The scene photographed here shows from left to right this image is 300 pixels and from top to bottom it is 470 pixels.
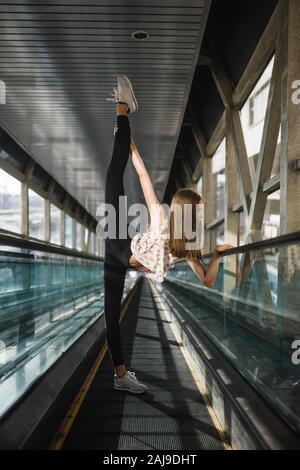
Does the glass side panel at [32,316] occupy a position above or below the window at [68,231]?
below

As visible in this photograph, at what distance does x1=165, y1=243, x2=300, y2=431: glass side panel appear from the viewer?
2.71 metres

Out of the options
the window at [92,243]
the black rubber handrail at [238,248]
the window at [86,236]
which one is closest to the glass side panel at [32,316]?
the black rubber handrail at [238,248]

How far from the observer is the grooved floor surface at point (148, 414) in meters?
2.56

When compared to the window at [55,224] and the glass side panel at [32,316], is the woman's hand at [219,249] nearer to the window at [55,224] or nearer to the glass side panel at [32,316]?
the glass side panel at [32,316]

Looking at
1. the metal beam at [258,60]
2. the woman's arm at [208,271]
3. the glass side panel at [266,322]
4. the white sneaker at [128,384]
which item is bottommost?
the white sneaker at [128,384]

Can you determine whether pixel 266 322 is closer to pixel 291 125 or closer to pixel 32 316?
pixel 32 316

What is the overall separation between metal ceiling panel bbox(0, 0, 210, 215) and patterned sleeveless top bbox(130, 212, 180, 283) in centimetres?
399

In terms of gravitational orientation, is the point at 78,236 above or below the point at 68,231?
below

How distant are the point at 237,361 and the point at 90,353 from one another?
1.56 meters

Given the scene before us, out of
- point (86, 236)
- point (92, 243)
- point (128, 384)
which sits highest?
point (86, 236)

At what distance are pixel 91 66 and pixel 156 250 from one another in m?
5.52

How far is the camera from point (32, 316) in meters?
3.52

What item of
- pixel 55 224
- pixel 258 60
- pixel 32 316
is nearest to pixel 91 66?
pixel 258 60

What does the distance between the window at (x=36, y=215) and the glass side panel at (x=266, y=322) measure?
13.8 m
